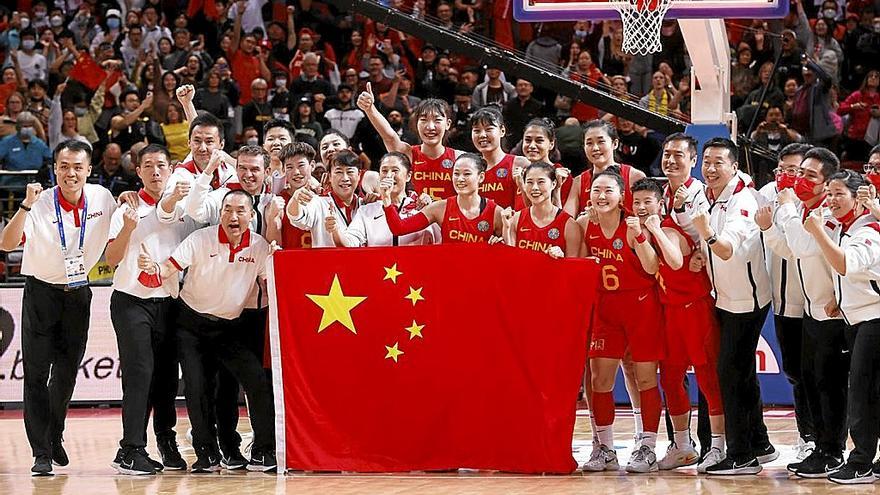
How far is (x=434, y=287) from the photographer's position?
8.14 metres

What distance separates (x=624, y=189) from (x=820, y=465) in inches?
84.8

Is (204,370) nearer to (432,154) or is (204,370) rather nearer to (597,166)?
(432,154)

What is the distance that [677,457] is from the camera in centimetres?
823

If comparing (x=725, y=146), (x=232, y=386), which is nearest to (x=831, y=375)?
(x=725, y=146)

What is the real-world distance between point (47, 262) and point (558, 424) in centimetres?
349

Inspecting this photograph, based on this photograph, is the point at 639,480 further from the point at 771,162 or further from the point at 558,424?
the point at 771,162

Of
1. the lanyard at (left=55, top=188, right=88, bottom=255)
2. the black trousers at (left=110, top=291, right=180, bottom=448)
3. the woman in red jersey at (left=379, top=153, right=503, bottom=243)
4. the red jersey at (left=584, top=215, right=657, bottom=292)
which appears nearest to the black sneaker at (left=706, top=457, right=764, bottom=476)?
the red jersey at (left=584, top=215, right=657, bottom=292)

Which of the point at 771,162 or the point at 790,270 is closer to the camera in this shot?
the point at 790,270

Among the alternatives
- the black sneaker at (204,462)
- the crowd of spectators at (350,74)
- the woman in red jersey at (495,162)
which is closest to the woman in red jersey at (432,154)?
the woman in red jersey at (495,162)

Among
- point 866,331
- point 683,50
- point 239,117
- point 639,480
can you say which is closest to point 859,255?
point 866,331

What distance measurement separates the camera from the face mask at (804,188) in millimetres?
7887

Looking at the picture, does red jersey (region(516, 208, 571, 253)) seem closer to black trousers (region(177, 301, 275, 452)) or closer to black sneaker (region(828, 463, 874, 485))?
black trousers (region(177, 301, 275, 452))

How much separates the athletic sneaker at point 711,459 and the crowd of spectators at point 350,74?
5350 millimetres

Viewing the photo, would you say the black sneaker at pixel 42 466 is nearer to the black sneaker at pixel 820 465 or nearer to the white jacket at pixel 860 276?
the black sneaker at pixel 820 465
